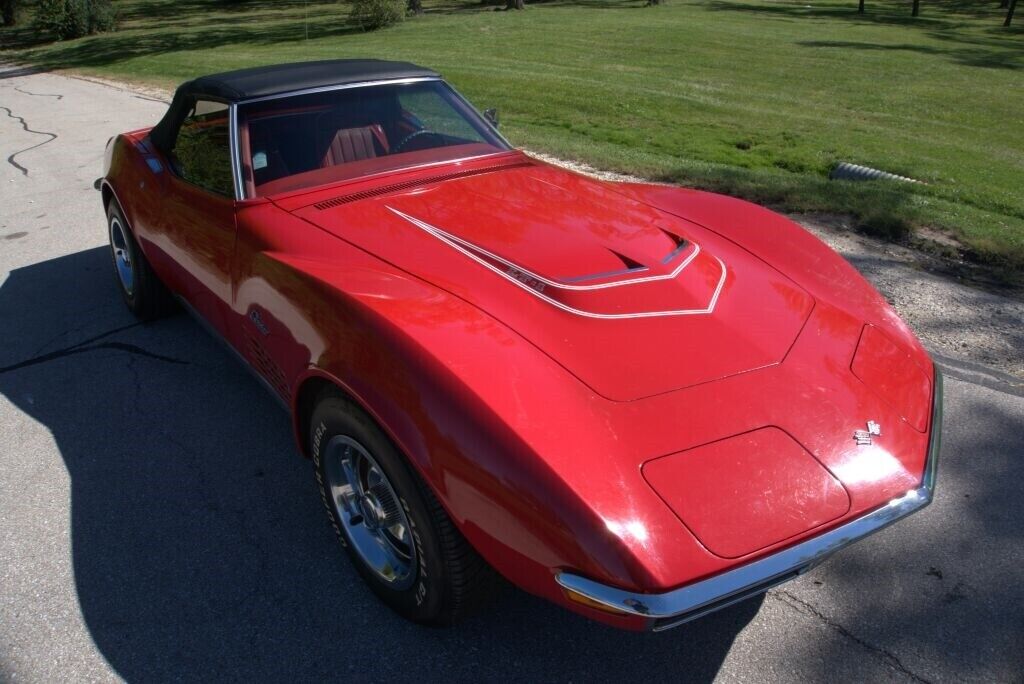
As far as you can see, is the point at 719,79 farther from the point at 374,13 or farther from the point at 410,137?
the point at 410,137

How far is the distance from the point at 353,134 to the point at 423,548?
2.16m

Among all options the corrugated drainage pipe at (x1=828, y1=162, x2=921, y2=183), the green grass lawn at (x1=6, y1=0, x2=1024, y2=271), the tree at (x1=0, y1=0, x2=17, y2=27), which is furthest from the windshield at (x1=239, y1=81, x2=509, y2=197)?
the tree at (x1=0, y1=0, x2=17, y2=27)

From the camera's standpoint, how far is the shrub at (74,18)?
26.6 metres

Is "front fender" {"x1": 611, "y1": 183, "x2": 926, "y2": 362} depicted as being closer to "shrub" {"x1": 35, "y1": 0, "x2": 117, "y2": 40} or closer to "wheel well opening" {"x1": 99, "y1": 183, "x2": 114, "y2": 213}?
"wheel well opening" {"x1": 99, "y1": 183, "x2": 114, "y2": 213}

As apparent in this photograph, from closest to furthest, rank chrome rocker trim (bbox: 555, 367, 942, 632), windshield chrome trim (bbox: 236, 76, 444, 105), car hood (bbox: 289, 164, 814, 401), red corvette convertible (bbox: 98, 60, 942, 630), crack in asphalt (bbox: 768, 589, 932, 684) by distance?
chrome rocker trim (bbox: 555, 367, 942, 632) → red corvette convertible (bbox: 98, 60, 942, 630) → crack in asphalt (bbox: 768, 589, 932, 684) → car hood (bbox: 289, 164, 814, 401) → windshield chrome trim (bbox: 236, 76, 444, 105)

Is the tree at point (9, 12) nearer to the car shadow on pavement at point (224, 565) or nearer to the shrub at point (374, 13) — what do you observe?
the shrub at point (374, 13)

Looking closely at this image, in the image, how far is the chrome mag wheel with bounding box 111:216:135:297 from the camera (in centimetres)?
476

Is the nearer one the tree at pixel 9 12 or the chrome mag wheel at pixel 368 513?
the chrome mag wheel at pixel 368 513

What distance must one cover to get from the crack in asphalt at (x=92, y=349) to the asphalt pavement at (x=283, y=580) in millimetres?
100

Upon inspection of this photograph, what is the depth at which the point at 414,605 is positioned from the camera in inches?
97.2

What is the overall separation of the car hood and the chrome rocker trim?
0.55m

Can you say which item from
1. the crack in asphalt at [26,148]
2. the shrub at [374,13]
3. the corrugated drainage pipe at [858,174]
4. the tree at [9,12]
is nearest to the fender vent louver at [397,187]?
the corrugated drainage pipe at [858,174]

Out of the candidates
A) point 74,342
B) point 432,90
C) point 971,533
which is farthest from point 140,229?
point 971,533

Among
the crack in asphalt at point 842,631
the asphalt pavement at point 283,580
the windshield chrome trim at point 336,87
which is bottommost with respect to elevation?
the crack in asphalt at point 842,631
